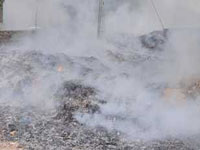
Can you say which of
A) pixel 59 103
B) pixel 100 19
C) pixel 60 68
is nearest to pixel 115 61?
pixel 60 68

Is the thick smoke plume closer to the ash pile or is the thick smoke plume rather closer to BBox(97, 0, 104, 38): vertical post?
the ash pile

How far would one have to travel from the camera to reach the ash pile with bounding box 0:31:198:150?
23.2 ft

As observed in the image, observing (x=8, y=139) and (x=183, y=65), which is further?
(x=183, y=65)

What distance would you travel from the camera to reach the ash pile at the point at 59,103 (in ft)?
23.2

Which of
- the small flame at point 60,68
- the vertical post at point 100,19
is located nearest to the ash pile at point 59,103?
the small flame at point 60,68

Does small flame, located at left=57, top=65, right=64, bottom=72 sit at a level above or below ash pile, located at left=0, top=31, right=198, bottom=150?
above

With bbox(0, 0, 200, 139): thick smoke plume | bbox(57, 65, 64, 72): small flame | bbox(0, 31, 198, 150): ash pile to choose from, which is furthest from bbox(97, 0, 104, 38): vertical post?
bbox(57, 65, 64, 72): small flame

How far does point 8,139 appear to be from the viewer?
717cm

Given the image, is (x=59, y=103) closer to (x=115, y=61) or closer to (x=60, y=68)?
(x=60, y=68)

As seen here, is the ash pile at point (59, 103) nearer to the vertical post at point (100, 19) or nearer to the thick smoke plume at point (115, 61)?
the thick smoke plume at point (115, 61)

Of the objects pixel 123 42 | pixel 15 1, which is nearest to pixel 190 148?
pixel 123 42

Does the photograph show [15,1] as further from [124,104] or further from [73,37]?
[124,104]

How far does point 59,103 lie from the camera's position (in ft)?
28.3

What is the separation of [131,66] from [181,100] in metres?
2.29
